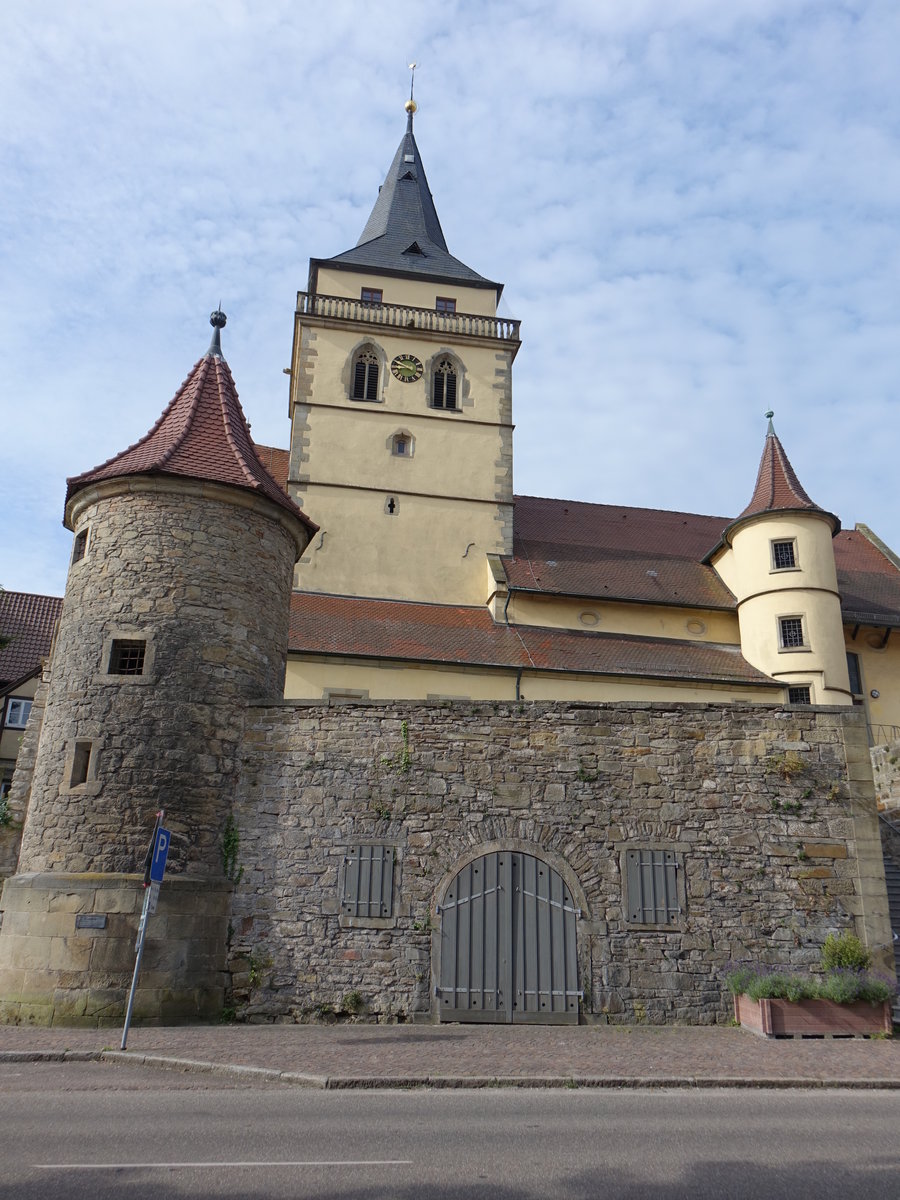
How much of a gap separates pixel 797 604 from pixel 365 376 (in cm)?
1265

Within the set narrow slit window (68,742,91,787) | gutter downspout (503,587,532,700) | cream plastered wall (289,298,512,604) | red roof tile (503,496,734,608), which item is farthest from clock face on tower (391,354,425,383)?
narrow slit window (68,742,91,787)

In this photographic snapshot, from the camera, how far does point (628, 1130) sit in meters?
5.94

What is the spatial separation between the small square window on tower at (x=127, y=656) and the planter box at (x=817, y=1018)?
7572 mm

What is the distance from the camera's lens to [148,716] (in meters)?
10.7

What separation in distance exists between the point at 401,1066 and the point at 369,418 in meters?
19.9

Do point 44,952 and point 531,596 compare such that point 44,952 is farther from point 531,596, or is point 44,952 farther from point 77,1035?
point 531,596

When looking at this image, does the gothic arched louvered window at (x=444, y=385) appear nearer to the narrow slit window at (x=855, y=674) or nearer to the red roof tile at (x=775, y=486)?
the red roof tile at (x=775, y=486)

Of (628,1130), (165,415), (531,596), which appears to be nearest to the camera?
(628,1130)

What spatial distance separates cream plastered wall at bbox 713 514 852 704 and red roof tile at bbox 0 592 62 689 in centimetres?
1687

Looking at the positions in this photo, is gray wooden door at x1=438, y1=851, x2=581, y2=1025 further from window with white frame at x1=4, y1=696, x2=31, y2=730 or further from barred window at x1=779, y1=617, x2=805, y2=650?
window with white frame at x1=4, y1=696, x2=31, y2=730

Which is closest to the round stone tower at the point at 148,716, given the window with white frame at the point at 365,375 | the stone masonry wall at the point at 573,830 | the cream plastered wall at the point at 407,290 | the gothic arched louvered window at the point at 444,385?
the stone masonry wall at the point at 573,830

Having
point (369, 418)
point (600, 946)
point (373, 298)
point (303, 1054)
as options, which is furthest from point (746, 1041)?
point (373, 298)

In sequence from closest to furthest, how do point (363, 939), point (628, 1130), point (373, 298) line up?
point (628, 1130), point (363, 939), point (373, 298)

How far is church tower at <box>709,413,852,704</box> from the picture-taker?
21938 mm
